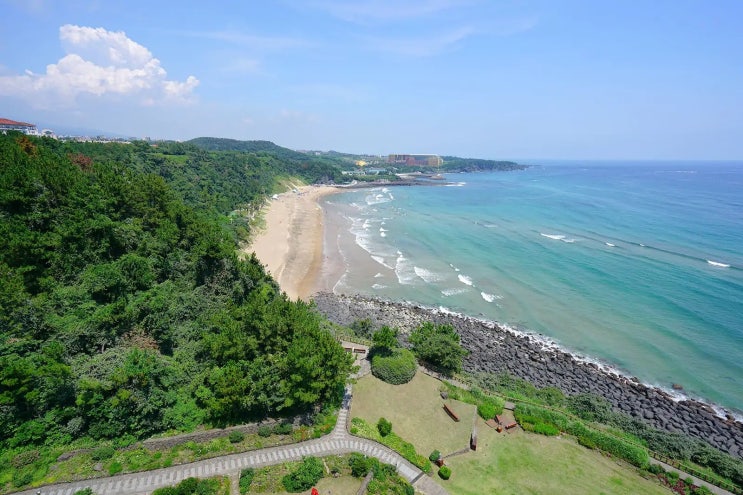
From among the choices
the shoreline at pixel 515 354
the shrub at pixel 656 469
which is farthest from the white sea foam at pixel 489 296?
the shrub at pixel 656 469

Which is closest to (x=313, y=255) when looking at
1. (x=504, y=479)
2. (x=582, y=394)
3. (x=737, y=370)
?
(x=582, y=394)

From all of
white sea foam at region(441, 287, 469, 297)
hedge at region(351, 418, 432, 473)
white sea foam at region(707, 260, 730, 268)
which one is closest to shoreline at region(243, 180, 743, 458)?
white sea foam at region(441, 287, 469, 297)

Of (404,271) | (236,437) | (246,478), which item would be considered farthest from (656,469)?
(404,271)

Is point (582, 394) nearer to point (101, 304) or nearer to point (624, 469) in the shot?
point (624, 469)

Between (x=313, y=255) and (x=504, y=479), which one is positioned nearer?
(x=504, y=479)

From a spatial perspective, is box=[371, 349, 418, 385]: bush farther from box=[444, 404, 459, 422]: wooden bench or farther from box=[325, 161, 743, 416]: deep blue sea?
box=[325, 161, 743, 416]: deep blue sea

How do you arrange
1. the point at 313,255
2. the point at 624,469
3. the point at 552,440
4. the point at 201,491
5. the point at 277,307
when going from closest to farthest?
the point at 201,491
the point at 624,469
the point at 552,440
the point at 277,307
the point at 313,255

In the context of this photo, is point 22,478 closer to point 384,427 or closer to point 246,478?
point 246,478
